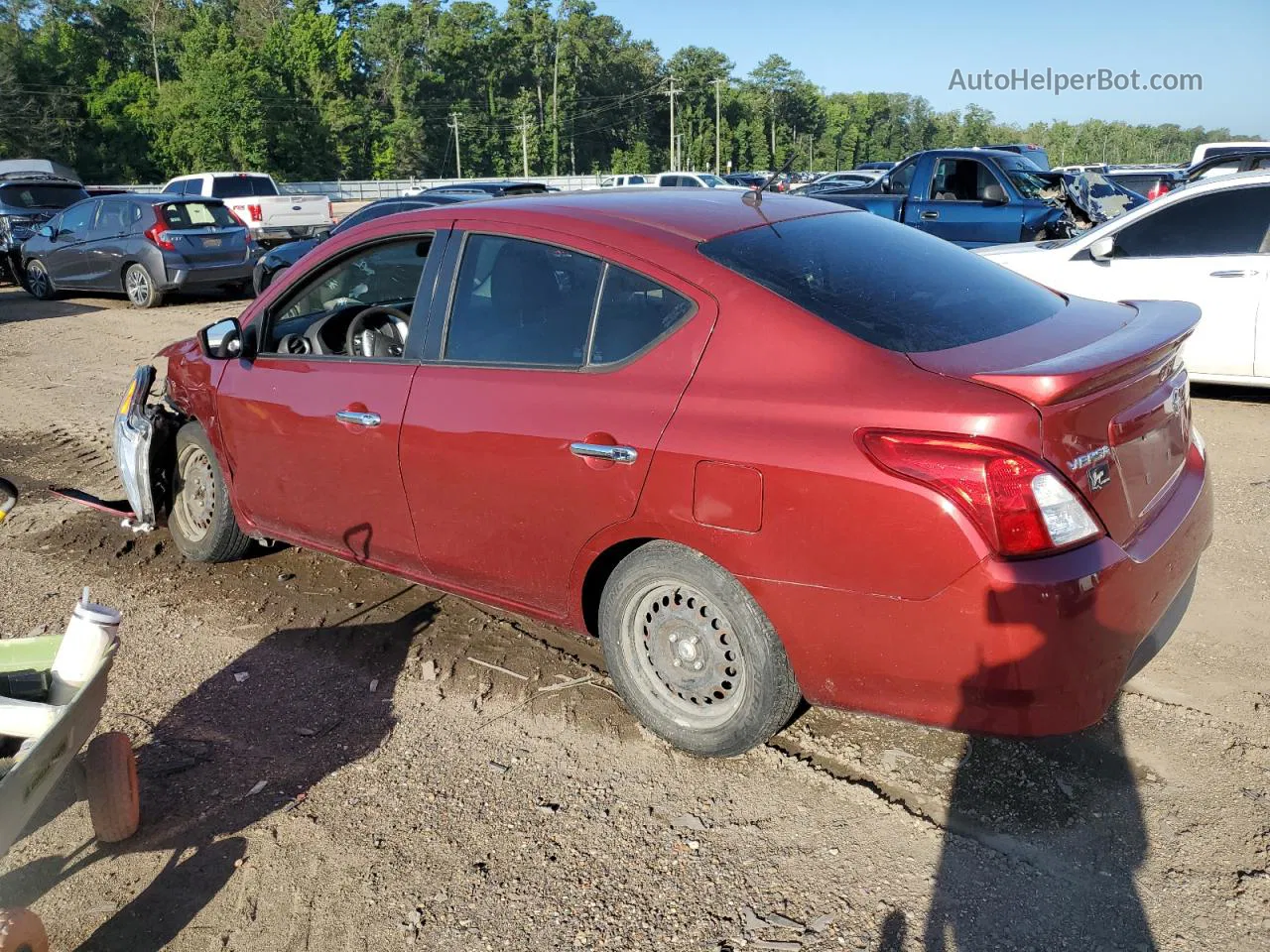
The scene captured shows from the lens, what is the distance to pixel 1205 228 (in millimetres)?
7504

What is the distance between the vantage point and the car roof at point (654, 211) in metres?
3.38

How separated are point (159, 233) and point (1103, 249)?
12448 mm

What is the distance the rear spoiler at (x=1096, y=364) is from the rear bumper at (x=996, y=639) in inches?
16.2

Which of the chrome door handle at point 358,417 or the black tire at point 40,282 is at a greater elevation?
the black tire at point 40,282

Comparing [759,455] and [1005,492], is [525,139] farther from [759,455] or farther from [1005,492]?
[1005,492]

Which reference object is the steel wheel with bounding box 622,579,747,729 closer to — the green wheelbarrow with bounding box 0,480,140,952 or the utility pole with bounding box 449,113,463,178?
the green wheelbarrow with bounding box 0,480,140,952

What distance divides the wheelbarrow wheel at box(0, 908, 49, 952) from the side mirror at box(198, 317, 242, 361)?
260 centimetres

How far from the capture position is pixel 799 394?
282 centimetres

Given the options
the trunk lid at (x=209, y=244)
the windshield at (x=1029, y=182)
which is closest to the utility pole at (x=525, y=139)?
the trunk lid at (x=209, y=244)

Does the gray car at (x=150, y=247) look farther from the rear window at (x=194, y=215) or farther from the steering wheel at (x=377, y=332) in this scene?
the steering wheel at (x=377, y=332)

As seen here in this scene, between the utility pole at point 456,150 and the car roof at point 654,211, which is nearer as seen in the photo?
the car roof at point 654,211

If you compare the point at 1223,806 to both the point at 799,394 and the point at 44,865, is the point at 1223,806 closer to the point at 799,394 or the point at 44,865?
the point at 799,394

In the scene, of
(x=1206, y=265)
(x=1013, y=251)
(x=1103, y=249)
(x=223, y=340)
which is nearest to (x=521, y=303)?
(x=223, y=340)

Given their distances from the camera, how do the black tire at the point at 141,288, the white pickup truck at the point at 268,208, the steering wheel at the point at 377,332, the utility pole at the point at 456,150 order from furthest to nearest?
the utility pole at the point at 456,150 → the white pickup truck at the point at 268,208 → the black tire at the point at 141,288 → the steering wheel at the point at 377,332
